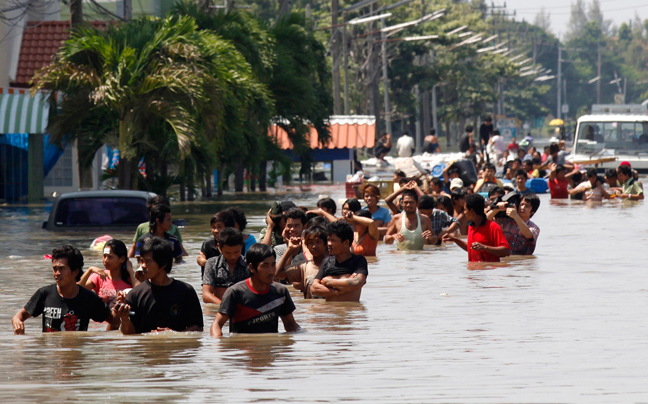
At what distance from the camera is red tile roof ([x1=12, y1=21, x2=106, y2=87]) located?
1380 inches

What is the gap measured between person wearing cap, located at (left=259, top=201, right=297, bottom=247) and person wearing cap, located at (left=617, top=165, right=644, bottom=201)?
1911 centimetres

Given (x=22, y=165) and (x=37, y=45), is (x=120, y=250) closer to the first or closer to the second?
(x=22, y=165)

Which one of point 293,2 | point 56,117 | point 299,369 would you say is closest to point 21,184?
point 56,117

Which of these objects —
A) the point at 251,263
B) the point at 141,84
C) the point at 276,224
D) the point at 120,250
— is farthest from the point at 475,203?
the point at 141,84

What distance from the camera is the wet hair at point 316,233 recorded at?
1206 centimetres

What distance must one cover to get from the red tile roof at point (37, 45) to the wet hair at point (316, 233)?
77.9 ft

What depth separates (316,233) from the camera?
1205cm

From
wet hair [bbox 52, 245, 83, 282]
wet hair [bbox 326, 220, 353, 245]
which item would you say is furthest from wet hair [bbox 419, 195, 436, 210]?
wet hair [bbox 52, 245, 83, 282]

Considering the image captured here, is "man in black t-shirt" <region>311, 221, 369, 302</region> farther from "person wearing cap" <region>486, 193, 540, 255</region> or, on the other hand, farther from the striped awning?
the striped awning

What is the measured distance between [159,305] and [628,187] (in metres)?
24.4

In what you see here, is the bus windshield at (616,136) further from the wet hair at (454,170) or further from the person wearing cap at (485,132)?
the wet hair at (454,170)

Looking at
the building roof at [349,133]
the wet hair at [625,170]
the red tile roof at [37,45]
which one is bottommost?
the wet hair at [625,170]

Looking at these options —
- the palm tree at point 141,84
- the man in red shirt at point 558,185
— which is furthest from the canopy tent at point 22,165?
the man in red shirt at point 558,185

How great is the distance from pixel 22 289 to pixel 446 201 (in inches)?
317
